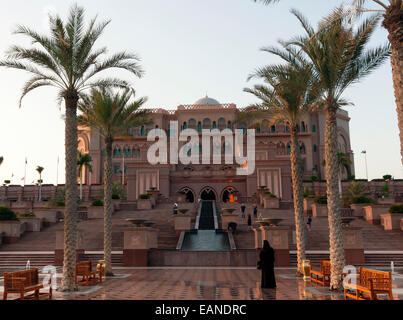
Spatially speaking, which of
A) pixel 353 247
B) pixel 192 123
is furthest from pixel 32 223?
pixel 192 123

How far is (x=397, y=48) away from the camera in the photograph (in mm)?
9047

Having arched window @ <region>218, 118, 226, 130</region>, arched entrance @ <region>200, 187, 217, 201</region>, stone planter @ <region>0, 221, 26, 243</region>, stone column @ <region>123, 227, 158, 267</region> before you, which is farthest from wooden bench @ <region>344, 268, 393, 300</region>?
arched window @ <region>218, 118, 226, 130</region>

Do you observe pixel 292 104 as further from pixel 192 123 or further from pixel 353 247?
pixel 192 123

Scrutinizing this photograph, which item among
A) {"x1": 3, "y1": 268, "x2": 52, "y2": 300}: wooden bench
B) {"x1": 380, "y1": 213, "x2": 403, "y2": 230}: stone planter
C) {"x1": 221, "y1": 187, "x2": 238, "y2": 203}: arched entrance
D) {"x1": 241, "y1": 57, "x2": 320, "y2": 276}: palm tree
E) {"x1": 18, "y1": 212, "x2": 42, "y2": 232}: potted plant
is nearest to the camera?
{"x1": 3, "y1": 268, "x2": 52, "y2": 300}: wooden bench

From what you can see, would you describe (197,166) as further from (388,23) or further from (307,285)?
(388,23)

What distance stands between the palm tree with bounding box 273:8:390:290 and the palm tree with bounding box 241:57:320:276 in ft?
4.68

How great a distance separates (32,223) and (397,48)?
89.8 feet

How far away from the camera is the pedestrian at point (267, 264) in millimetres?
11445

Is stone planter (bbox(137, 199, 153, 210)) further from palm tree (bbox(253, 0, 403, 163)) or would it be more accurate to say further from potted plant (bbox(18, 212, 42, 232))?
palm tree (bbox(253, 0, 403, 163))

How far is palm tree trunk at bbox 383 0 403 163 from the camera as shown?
29.1ft

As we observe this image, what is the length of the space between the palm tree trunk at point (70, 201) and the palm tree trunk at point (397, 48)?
9915 millimetres

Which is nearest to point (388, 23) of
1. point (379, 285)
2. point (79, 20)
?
point (379, 285)

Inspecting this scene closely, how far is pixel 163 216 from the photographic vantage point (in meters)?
33.1

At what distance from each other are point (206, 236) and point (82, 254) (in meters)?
8.18
